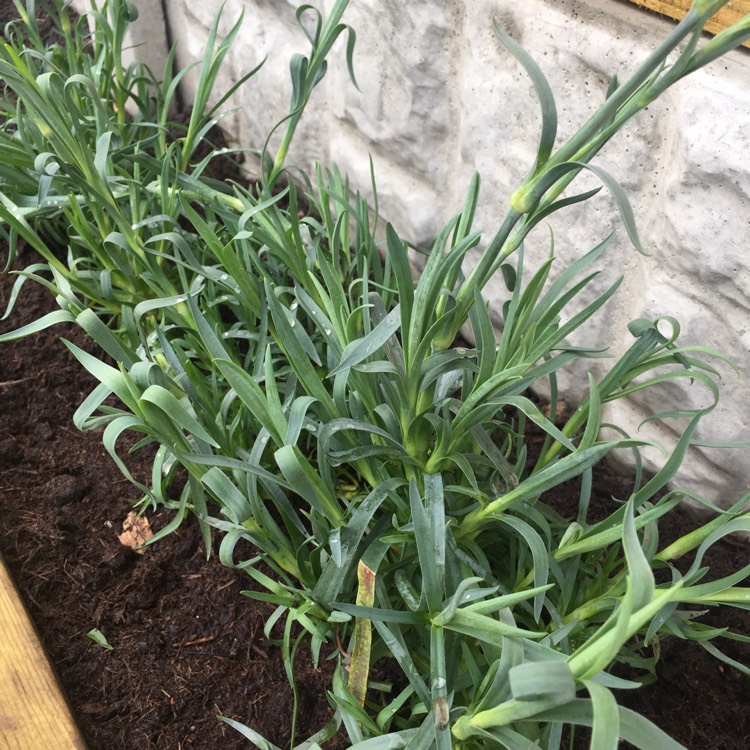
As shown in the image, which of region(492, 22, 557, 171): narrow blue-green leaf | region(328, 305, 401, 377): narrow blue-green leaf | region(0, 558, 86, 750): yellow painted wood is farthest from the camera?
region(0, 558, 86, 750): yellow painted wood

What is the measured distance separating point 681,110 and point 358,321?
1.37 ft

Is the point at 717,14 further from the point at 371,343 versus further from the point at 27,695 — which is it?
the point at 27,695

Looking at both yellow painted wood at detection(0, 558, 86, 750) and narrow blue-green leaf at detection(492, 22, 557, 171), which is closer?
narrow blue-green leaf at detection(492, 22, 557, 171)

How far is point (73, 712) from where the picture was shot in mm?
845

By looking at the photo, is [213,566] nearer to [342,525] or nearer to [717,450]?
[342,525]

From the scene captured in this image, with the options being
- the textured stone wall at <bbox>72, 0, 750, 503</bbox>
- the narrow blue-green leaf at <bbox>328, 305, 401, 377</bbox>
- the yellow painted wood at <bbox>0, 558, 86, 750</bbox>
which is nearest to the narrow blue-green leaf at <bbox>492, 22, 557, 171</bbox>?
the narrow blue-green leaf at <bbox>328, 305, 401, 377</bbox>

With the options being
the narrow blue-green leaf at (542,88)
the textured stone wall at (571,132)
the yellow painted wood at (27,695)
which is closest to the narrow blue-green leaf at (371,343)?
the narrow blue-green leaf at (542,88)

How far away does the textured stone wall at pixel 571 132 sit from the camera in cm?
81

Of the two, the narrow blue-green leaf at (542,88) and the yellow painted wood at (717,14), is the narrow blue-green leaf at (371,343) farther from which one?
the yellow painted wood at (717,14)

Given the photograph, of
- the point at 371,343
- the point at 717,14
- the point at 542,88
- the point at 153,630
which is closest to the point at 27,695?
the point at 153,630

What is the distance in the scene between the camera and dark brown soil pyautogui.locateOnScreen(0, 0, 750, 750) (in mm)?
856

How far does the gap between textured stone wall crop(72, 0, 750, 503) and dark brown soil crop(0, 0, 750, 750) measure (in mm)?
257

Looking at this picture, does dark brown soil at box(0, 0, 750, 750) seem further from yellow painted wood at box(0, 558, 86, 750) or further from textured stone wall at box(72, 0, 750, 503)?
textured stone wall at box(72, 0, 750, 503)

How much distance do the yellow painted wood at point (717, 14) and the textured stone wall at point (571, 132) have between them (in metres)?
0.02
